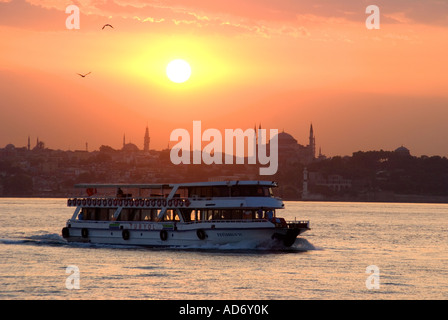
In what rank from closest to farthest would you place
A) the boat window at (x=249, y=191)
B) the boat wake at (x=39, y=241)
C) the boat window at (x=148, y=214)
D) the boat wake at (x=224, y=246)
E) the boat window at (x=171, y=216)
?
the boat wake at (x=224, y=246), the boat window at (x=249, y=191), the boat window at (x=171, y=216), the boat window at (x=148, y=214), the boat wake at (x=39, y=241)

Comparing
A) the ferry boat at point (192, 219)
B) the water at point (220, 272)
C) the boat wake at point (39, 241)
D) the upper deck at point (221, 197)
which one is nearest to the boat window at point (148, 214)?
the ferry boat at point (192, 219)

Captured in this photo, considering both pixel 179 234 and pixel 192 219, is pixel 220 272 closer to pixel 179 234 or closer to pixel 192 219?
pixel 179 234

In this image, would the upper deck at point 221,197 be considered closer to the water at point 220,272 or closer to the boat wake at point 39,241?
the water at point 220,272

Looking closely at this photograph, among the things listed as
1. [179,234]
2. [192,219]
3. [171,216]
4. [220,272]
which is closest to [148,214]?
[171,216]

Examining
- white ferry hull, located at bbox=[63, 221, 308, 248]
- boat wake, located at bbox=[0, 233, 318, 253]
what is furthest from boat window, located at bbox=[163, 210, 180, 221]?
boat wake, located at bbox=[0, 233, 318, 253]

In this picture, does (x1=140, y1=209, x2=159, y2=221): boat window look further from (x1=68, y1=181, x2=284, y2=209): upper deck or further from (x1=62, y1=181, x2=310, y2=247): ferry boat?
(x1=68, y1=181, x2=284, y2=209): upper deck

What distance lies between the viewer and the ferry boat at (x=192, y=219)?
54.7 m

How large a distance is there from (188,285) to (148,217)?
746 inches

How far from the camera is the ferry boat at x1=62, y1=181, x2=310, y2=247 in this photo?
54.7 metres

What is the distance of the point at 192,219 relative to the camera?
58031 mm

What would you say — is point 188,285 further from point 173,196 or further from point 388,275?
point 173,196

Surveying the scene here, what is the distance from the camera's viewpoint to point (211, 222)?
55.1m

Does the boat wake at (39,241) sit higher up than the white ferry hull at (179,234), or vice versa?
the white ferry hull at (179,234)
